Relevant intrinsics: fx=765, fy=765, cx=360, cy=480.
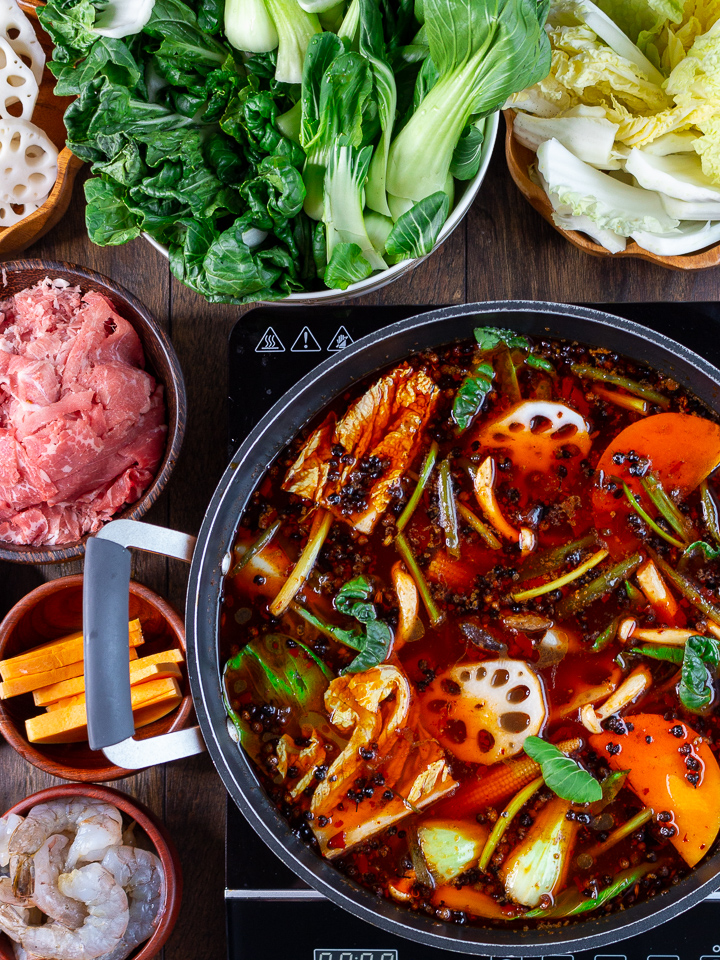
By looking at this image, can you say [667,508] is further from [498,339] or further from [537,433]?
[498,339]

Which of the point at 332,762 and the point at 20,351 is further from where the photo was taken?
the point at 20,351

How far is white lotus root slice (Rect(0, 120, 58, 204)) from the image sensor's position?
5.61 feet

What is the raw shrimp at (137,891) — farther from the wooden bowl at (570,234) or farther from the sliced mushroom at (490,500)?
the wooden bowl at (570,234)

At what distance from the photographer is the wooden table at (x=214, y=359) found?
1819mm

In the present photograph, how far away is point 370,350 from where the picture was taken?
1.56 metres

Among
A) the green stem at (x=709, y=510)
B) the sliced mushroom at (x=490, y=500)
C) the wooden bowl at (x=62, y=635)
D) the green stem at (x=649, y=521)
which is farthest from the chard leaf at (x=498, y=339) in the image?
the wooden bowl at (x=62, y=635)

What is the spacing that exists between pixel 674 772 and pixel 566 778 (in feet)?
0.83

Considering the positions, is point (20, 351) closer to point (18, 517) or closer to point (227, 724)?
point (18, 517)

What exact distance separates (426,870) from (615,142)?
1560mm

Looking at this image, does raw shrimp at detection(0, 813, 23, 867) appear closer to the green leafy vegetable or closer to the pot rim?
the pot rim

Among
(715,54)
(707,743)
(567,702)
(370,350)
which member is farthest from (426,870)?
(715,54)

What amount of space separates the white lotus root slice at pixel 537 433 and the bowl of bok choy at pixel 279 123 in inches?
14.9

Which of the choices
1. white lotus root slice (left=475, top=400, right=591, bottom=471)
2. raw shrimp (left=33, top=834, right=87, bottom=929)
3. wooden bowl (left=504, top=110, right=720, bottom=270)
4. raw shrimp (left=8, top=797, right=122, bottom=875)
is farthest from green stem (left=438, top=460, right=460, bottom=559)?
raw shrimp (left=33, top=834, right=87, bottom=929)

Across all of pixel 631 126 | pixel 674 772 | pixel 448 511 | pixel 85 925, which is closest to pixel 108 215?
pixel 448 511
